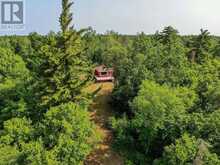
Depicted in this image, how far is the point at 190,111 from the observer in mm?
45531

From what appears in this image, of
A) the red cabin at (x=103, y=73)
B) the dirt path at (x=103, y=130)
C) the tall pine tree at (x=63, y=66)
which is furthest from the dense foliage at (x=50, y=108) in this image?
the red cabin at (x=103, y=73)

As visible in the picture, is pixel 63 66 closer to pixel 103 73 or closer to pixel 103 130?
pixel 103 130

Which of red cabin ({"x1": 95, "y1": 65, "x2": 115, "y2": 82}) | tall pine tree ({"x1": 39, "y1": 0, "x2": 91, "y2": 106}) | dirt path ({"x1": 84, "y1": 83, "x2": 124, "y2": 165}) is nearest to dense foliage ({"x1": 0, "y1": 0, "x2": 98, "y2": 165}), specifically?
tall pine tree ({"x1": 39, "y1": 0, "x2": 91, "y2": 106})

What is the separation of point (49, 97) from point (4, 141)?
7.06 meters

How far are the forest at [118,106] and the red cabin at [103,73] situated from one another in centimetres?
406

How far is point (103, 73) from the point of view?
6650cm

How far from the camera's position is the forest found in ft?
122

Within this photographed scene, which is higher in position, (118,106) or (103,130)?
(118,106)

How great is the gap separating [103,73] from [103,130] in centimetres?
1580

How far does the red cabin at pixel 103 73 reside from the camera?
66.1m

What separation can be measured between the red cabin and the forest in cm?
406

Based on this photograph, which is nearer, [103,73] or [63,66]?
[63,66]

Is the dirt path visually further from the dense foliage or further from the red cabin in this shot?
the dense foliage

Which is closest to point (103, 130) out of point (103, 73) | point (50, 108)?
point (50, 108)
